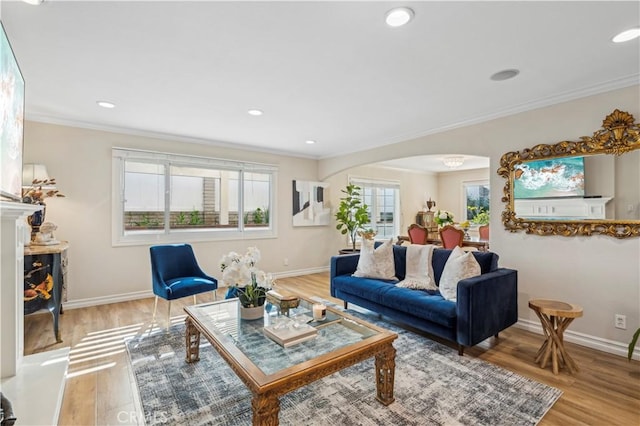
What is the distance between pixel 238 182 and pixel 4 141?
3515 mm

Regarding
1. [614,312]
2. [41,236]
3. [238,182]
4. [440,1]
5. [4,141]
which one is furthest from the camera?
[238,182]

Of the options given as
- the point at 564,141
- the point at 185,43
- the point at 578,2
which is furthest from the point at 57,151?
the point at 564,141

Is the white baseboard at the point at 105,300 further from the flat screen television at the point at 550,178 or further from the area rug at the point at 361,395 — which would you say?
the flat screen television at the point at 550,178

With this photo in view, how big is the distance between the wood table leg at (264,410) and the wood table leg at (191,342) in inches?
47.1

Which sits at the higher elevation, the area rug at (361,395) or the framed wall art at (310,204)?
the framed wall art at (310,204)

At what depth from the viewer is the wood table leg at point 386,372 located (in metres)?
1.94

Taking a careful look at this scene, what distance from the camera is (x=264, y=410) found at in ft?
4.67

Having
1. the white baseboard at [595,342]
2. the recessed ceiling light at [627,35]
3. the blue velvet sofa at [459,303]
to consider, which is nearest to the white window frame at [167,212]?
A: the blue velvet sofa at [459,303]

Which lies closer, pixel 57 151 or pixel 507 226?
pixel 507 226

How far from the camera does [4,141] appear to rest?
5.82 ft

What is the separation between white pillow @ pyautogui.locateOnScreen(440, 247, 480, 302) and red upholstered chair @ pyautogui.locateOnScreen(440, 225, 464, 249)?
1.52m

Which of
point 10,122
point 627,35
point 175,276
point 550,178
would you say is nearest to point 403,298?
point 550,178

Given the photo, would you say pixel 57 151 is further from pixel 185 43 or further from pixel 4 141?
pixel 185 43

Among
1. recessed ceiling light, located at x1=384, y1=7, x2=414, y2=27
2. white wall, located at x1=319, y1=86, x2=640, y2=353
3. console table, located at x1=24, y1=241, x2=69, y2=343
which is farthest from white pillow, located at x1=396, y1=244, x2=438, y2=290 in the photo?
console table, located at x1=24, y1=241, x2=69, y2=343
